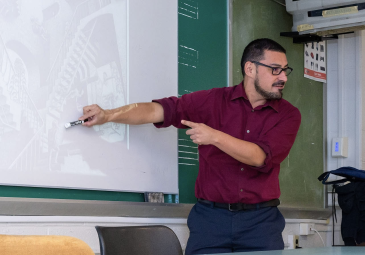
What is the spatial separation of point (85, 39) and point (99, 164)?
0.60 metres

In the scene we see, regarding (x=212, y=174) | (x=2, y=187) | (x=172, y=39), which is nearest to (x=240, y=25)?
(x=172, y=39)

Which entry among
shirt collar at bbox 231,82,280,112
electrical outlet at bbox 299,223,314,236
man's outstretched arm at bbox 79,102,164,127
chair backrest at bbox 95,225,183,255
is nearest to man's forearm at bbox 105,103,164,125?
man's outstretched arm at bbox 79,102,164,127

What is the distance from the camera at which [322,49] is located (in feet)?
15.2

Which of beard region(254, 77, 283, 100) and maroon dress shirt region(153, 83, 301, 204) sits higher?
beard region(254, 77, 283, 100)

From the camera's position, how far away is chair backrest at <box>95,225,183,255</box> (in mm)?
1810

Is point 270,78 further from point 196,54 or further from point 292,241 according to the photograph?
point 292,241

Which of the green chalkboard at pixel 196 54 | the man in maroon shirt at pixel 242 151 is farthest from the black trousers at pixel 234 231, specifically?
the green chalkboard at pixel 196 54

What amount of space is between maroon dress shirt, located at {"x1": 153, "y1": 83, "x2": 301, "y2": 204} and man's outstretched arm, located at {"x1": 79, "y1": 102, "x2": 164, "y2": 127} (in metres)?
0.05

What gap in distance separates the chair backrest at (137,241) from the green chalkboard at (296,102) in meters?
1.94

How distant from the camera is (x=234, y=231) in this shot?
252cm

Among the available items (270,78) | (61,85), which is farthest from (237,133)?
(61,85)

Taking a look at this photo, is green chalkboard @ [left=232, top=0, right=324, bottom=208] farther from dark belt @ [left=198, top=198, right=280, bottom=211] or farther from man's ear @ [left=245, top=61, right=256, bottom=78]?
dark belt @ [left=198, top=198, right=280, bottom=211]

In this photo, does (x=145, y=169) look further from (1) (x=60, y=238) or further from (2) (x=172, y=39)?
(1) (x=60, y=238)

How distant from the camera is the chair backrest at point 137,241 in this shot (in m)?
1.81
